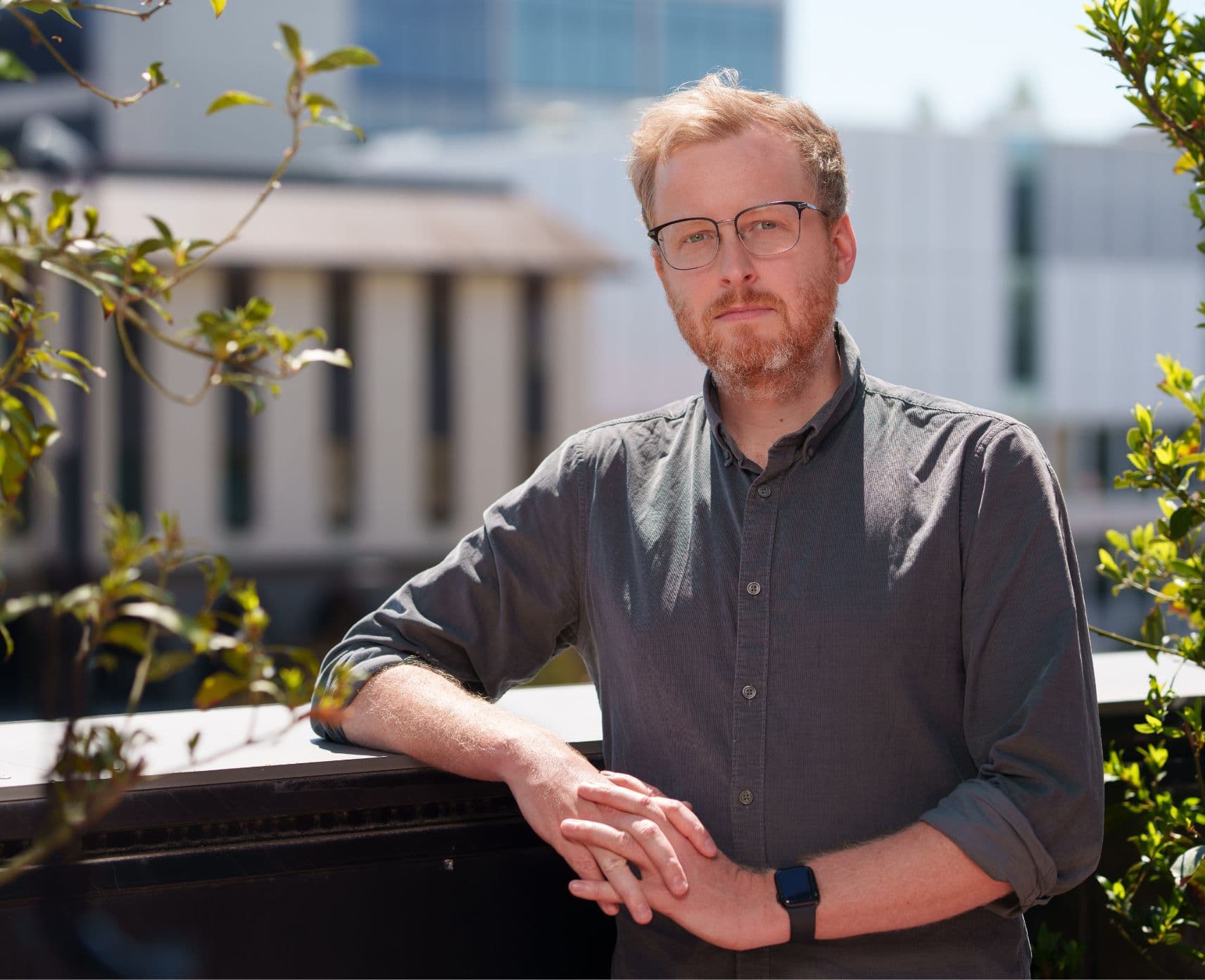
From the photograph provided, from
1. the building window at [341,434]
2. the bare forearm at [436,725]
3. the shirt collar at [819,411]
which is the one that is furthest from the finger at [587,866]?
the building window at [341,434]

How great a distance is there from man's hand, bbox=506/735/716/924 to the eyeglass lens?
617mm

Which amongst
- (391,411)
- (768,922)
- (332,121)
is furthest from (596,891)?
(391,411)

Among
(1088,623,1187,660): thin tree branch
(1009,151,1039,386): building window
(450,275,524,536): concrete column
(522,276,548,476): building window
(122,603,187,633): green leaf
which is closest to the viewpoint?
(122,603,187,633): green leaf

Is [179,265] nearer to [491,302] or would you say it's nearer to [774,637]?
[774,637]

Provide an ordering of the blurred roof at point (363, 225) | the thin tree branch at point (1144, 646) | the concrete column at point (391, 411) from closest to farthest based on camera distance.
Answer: the thin tree branch at point (1144, 646) → the blurred roof at point (363, 225) → the concrete column at point (391, 411)

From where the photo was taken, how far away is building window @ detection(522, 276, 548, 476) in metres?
20.2

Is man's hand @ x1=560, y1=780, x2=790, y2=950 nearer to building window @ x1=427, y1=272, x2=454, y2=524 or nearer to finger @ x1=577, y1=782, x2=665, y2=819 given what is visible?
finger @ x1=577, y1=782, x2=665, y2=819

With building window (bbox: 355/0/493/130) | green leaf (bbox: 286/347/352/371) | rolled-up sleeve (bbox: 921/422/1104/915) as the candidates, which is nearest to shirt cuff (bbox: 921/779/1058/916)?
rolled-up sleeve (bbox: 921/422/1104/915)

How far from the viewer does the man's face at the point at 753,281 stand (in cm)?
169

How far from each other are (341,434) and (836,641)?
19119 mm

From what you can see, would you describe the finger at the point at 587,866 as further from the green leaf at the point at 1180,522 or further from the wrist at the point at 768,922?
the green leaf at the point at 1180,522

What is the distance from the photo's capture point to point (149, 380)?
1.04m

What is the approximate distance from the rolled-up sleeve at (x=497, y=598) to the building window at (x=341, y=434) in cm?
1831

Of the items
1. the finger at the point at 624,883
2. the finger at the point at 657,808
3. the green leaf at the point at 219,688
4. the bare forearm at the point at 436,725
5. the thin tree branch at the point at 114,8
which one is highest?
the thin tree branch at the point at 114,8
